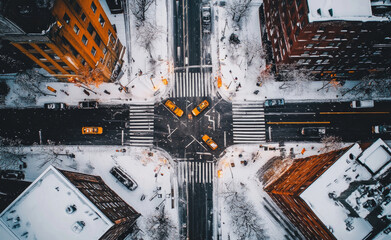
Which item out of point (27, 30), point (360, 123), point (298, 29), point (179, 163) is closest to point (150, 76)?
point (179, 163)

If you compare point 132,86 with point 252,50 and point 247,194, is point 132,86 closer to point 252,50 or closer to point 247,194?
point 252,50

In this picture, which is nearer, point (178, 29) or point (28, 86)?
point (28, 86)

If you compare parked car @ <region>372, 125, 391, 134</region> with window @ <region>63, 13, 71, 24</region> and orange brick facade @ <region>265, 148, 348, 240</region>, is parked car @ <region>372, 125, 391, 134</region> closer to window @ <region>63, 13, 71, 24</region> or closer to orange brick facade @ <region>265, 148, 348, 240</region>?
orange brick facade @ <region>265, 148, 348, 240</region>

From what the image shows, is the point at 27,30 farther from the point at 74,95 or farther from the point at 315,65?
the point at 315,65

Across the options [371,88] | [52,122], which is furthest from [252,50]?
[52,122]

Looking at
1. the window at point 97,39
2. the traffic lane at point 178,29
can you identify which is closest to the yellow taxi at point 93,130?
the window at point 97,39
